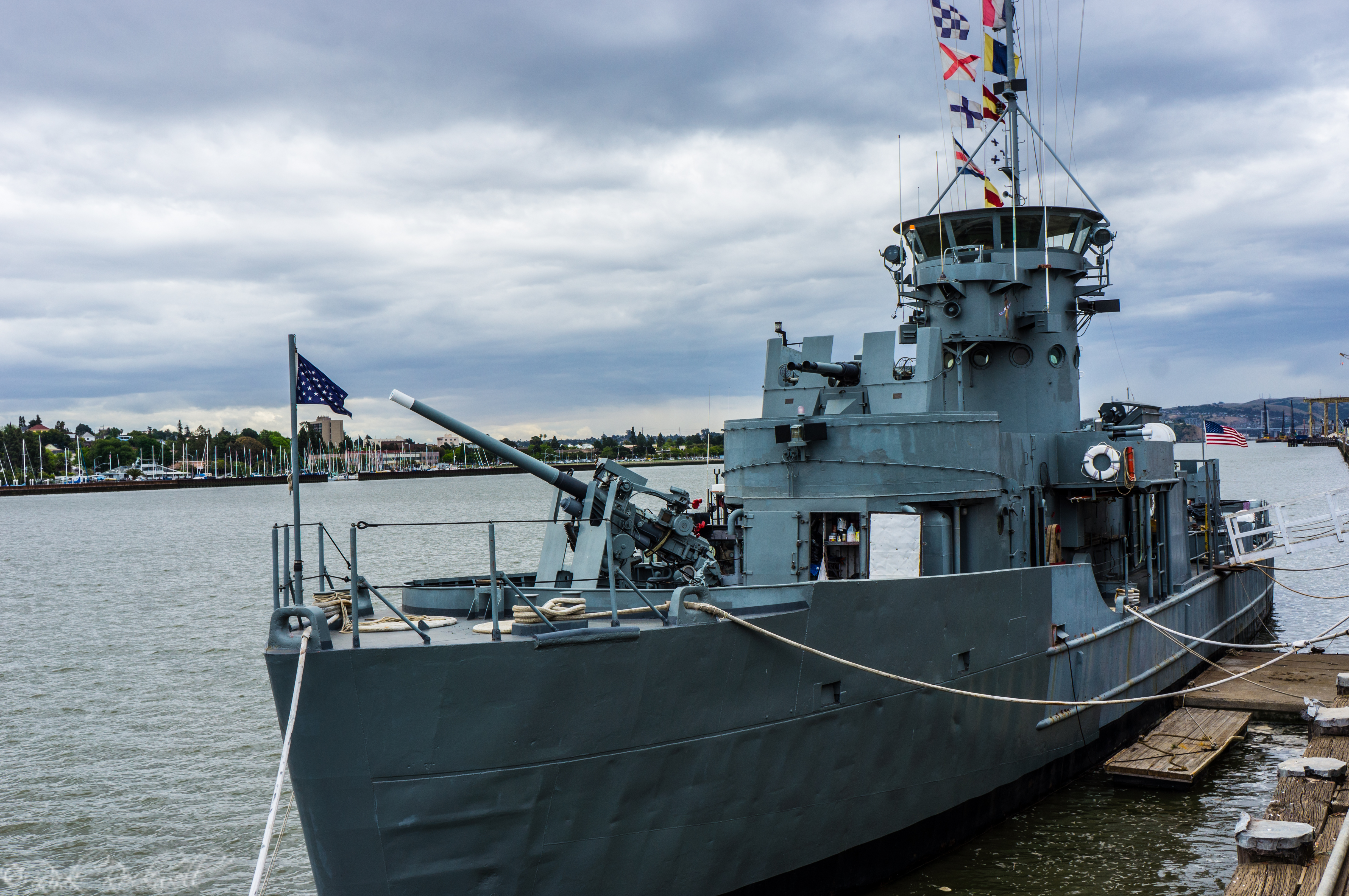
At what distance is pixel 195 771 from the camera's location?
13094 millimetres

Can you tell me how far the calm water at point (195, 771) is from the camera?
9.67 meters

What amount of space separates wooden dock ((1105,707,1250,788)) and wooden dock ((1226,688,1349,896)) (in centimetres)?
251

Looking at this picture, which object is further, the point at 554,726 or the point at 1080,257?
the point at 1080,257

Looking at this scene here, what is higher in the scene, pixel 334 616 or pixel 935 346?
pixel 935 346

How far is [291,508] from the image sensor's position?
7775 cm

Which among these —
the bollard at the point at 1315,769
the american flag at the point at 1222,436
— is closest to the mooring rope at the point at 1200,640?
the bollard at the point at 1315,769

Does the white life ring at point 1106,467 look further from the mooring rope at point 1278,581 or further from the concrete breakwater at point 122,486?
the concrete breakwater at point 122,486

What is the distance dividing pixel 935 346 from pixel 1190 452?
77432mm

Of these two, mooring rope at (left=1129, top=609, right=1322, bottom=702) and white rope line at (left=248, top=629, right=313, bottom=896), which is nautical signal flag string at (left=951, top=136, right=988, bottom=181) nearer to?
mooring rope at (left=1129, top=609, right=1322, bottom=702)

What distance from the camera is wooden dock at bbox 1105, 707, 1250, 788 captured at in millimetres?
11008

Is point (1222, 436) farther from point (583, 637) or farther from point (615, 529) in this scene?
point (583, 637)

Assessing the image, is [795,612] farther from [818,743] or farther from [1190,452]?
[1190,452]

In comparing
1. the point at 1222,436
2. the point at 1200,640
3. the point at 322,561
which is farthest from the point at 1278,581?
the point at 322,561

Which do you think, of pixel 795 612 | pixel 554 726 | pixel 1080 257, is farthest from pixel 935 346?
pixel 554 726
